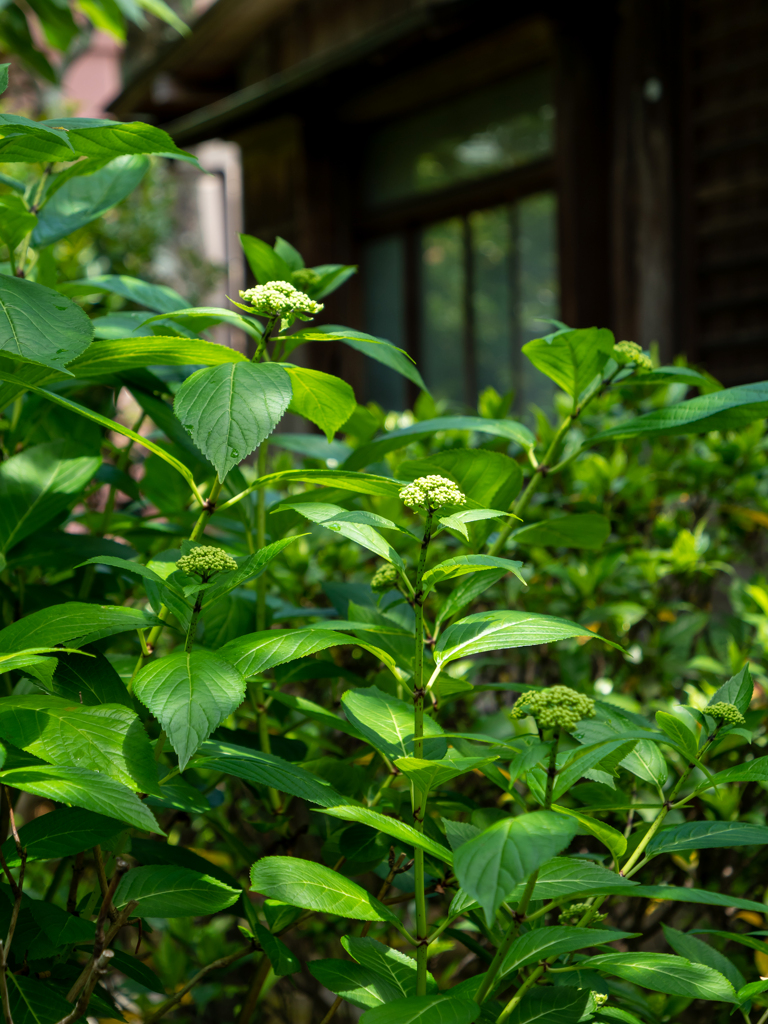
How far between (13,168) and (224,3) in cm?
225

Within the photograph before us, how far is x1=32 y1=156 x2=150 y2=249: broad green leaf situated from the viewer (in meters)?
1.39

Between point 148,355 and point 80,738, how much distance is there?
42 centimetres

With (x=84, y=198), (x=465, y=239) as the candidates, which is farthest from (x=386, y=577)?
(x=465, y=239)

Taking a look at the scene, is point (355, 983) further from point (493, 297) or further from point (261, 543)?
point (493, 297)

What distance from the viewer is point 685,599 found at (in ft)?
7.80

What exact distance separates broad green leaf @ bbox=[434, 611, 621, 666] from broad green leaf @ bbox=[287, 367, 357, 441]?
0.28 m

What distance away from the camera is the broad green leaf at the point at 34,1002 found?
0.92m

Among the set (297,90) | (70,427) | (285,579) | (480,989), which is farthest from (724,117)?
(480,989)

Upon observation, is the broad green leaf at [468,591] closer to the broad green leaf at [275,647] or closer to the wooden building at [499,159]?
the broad green leaf at [275,647]

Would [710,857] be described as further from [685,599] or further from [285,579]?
[285,579]

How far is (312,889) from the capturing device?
88 centimetres

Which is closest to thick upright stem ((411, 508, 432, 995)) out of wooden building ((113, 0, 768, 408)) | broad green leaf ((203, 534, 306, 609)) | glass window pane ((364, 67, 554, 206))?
broad green leaf ((203, 534, 306, 609))

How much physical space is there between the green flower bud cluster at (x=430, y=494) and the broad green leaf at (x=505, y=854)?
29 cm

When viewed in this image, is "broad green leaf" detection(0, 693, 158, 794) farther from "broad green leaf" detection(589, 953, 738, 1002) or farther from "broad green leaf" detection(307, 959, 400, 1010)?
"broad green leaf" detection(589, 953, 738, 1002)
